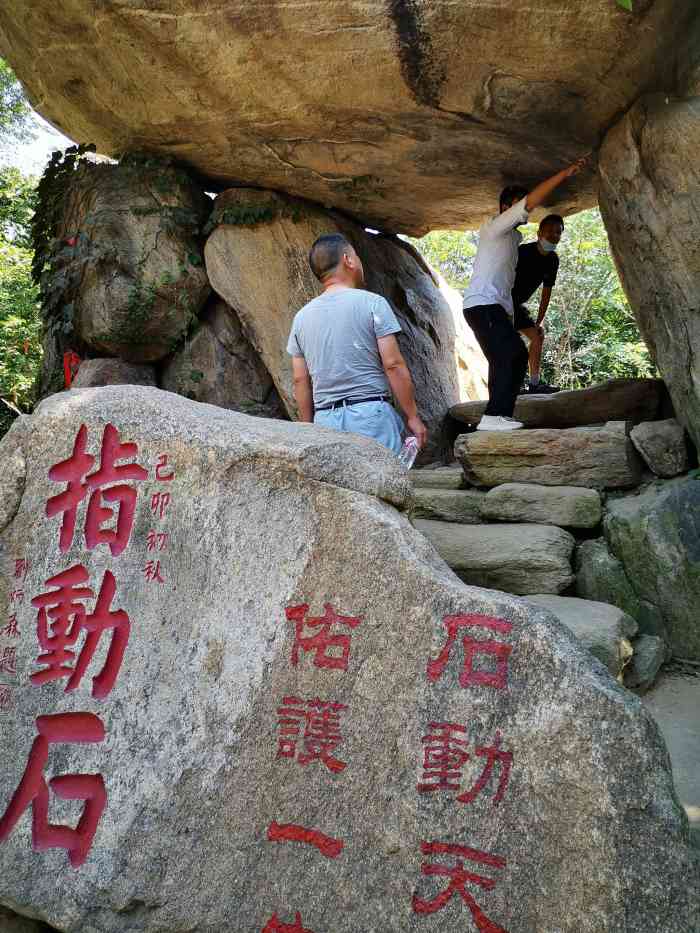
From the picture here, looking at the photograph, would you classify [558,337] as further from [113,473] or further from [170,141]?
[113,473]

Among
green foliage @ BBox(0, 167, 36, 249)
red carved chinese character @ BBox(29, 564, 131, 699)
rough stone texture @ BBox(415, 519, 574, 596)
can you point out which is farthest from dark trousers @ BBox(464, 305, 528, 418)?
green foliage @ BBox(0, 167, 36, 249)

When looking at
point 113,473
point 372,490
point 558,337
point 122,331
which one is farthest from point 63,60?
point 558,337

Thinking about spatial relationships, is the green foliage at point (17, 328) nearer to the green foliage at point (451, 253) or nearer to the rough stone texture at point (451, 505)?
the rough stone texture at point (451, 505)

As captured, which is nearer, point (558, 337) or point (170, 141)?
point (170, 141)

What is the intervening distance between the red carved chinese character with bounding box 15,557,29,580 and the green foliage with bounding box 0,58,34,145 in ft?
32.0

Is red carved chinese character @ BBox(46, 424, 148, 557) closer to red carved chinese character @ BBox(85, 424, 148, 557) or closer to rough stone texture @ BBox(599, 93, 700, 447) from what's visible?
red carved chinese character @ BBox(85, 424, 148, 557)

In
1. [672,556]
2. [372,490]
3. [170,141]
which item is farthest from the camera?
[170,141]

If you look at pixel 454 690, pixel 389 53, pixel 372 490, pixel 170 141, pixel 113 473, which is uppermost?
pixel 170 141

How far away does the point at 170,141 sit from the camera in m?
5.73

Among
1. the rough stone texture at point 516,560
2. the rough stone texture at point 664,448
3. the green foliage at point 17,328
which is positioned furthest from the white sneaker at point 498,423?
the green foliage at point 17,328

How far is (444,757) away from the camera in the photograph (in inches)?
89.7

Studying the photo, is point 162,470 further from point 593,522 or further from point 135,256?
point 135,256

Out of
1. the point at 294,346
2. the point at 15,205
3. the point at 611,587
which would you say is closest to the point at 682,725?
the point at 611,587

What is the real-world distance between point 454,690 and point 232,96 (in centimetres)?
419
